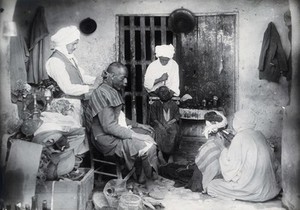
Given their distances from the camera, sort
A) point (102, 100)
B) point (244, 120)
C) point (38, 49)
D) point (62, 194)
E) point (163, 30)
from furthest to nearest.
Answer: point (163, 30), point (38, 49), point (102, 100), point (244, 120), point (62, 194)

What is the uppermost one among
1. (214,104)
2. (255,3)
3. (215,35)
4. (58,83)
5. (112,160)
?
(255,3)

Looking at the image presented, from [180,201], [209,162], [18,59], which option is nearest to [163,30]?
[18,59]

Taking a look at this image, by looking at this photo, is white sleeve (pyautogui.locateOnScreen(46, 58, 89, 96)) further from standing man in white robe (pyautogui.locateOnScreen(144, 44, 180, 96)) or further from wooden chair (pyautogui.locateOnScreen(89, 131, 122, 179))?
standing man in white robe (pyautogui.locateOnScreen(144, 44, 180, 96))

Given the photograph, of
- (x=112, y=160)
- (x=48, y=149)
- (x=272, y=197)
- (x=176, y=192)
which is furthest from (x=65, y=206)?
(x=272, y=197)

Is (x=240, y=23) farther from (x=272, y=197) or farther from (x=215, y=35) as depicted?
(x=272, y=197)

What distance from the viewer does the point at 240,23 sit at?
320 inches

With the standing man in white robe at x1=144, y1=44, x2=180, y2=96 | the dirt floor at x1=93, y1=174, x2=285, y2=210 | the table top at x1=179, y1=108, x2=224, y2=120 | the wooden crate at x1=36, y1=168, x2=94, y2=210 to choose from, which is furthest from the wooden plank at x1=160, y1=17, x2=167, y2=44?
the wooden crate at x1=36, y1=168, x2=94, y2=210

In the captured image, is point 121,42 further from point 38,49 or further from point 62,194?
point 62,194

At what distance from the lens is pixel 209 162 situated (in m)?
6.10

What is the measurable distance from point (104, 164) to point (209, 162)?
1597 millimetres

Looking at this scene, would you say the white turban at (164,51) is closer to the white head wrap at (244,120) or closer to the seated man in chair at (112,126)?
the seated man in chair at (112,126)

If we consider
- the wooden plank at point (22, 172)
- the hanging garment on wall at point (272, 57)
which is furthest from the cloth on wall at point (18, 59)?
the hanging garment on wall at point (272, 57)

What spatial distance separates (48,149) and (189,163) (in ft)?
9.92

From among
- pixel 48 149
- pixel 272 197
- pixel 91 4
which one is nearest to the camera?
pixel 48 149
